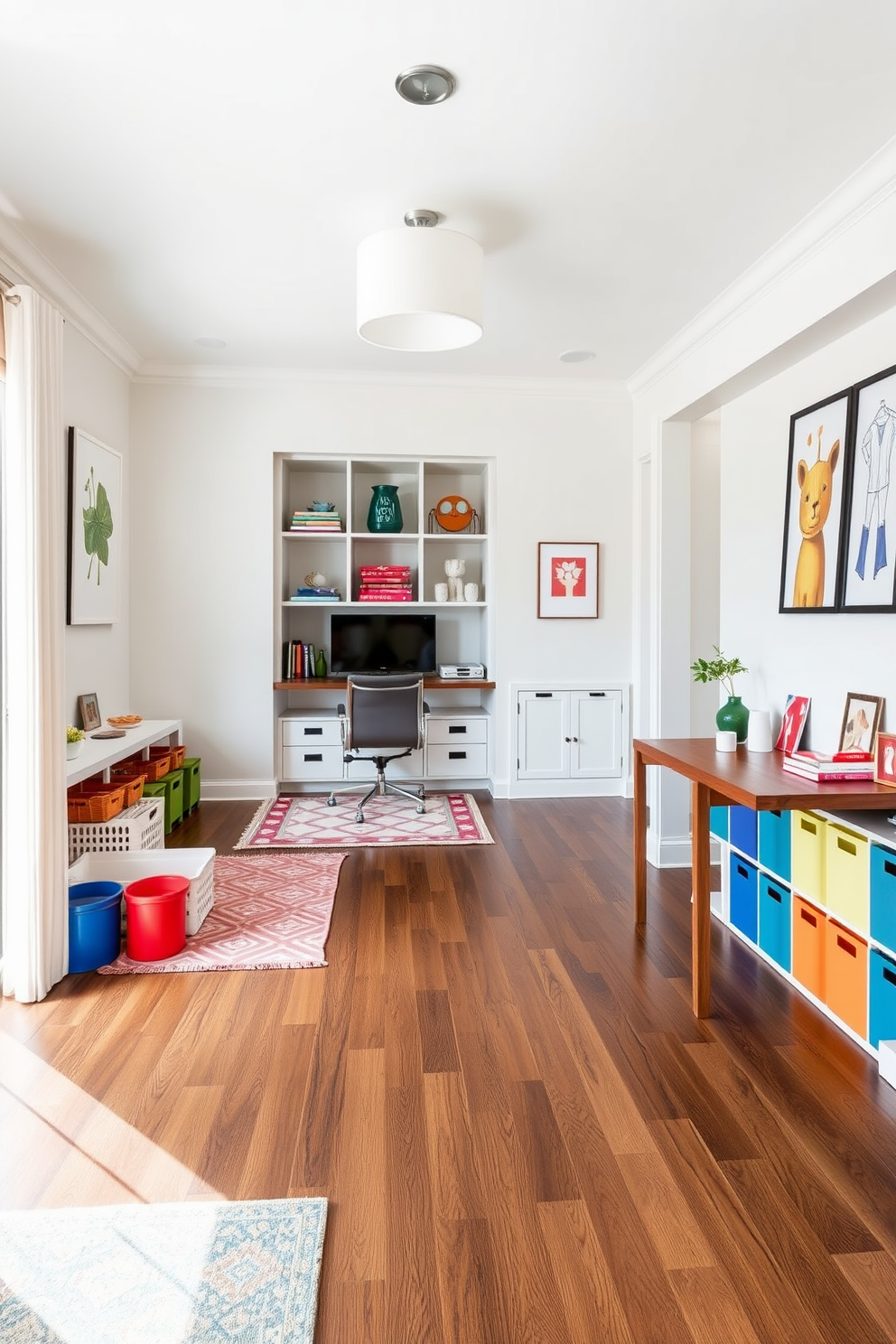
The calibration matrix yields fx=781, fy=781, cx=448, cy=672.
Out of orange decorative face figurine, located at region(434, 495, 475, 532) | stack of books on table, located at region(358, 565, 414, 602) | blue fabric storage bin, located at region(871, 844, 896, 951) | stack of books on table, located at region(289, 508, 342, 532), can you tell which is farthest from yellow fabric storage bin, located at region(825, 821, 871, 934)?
stack of books on table, located at region(289, 508, 342, 532)

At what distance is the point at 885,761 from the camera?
237cm

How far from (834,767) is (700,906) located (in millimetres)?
597

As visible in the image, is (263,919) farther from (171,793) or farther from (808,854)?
(808,854)

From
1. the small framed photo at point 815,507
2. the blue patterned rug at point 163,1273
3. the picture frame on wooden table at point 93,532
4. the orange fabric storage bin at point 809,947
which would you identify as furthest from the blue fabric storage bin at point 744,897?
the picture frame on wooden table at point 93,532

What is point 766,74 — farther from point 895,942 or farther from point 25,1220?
point 25,1220

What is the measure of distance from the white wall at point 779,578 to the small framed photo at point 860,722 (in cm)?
4

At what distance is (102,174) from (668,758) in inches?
114

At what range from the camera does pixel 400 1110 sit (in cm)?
195

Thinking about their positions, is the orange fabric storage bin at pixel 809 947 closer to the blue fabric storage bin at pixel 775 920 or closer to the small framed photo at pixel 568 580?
the blue fabric storage bin at pixel 775 920

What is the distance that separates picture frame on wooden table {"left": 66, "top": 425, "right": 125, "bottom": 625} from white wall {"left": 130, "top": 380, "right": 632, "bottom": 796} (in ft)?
1.19

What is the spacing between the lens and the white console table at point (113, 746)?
3.29 meters

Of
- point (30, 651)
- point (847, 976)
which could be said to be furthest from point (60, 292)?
point (847, 976)

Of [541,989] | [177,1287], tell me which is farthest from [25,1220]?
[541,989]

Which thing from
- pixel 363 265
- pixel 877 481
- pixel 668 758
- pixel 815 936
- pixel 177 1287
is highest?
pixel 363 265
